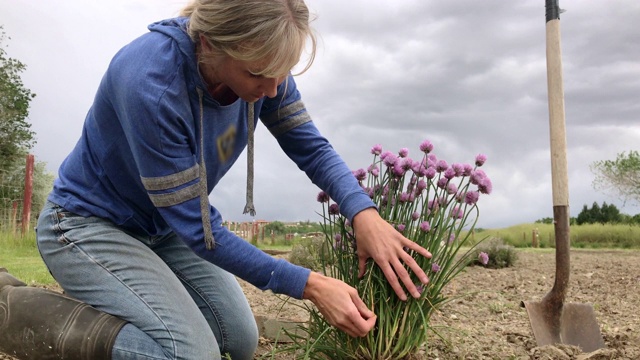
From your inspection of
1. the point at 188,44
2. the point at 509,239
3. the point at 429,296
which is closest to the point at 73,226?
the point at 188,44

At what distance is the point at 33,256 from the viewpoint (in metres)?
9.41

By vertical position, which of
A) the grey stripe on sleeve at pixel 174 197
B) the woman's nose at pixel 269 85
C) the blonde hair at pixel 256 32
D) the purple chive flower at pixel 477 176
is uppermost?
the blonde hair at pixel 256 32

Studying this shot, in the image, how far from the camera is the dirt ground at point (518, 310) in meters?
2.92

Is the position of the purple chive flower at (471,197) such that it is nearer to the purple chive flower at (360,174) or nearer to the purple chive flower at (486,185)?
the purple chive flower at (486,185)

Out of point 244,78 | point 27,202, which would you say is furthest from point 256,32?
point 27,202

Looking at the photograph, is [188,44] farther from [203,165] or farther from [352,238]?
[352,238]

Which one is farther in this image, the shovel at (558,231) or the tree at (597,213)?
the tree at (597,213)

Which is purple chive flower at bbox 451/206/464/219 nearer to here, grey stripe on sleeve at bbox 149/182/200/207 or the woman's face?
the woman's face

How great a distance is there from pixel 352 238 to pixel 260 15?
3.09ft

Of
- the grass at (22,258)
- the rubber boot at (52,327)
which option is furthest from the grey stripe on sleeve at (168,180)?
the grass at (22,258)

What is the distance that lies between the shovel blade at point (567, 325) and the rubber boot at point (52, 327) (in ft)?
7.71

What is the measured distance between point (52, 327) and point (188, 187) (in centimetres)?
78

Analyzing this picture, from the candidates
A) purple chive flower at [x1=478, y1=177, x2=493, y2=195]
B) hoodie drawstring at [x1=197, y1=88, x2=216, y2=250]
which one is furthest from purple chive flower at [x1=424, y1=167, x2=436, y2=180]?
hoodie drawstring at [x1=197, y1=88, x2=216, y2=250]

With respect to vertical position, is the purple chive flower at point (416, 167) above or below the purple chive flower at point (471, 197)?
above
